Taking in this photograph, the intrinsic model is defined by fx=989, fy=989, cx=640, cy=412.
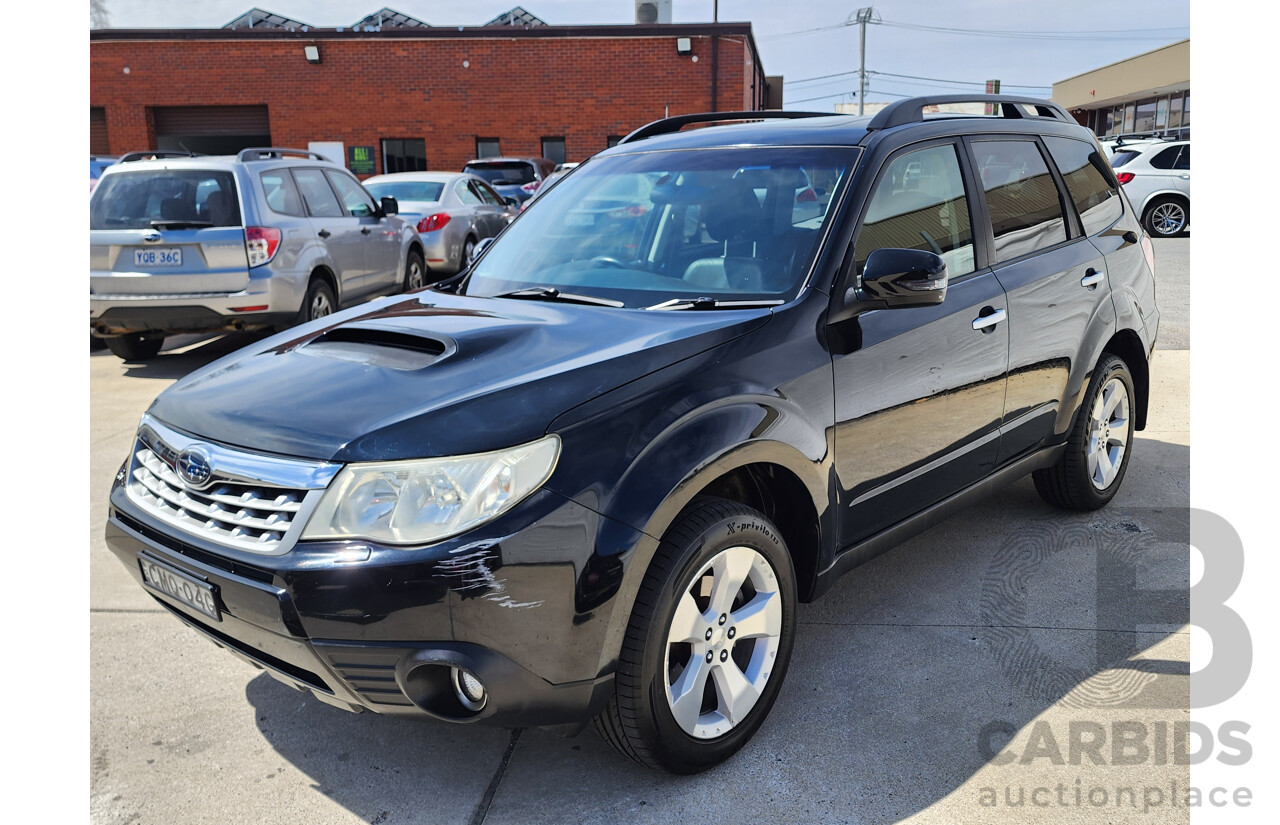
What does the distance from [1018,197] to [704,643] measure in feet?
7.95

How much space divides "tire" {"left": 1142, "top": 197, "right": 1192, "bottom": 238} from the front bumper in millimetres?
18398

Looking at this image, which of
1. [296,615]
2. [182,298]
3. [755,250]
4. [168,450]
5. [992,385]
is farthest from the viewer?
[182,298]

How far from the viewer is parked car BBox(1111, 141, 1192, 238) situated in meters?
17.5

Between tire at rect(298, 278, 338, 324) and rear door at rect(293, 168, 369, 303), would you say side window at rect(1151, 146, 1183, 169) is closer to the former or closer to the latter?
rear door at rect(293, 168, 369, 303)

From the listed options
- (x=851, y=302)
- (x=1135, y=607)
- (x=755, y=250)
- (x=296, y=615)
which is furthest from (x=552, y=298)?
(x=1135, y=607)

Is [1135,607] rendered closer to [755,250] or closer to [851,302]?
[851,302]

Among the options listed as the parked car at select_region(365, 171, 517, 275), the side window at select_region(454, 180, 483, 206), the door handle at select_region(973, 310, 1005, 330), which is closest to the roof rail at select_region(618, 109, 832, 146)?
the door handle at select_region(973, 310, 1005, 330)

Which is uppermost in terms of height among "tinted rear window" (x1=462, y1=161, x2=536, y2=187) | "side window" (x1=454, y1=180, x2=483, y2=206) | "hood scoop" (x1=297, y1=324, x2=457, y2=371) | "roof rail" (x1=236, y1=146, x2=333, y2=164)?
"tinted rear window" (x1=462, y1=161, x2=536, y2=187)

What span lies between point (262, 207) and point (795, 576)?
682cm

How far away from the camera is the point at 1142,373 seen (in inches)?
189

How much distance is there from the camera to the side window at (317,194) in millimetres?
9219

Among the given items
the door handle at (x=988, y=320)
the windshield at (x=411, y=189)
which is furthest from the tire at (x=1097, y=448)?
the windshield at (x=411, y=189)

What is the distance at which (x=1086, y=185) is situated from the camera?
14.8 ft

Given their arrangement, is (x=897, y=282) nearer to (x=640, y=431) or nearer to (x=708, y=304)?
(x=708, y=304)
